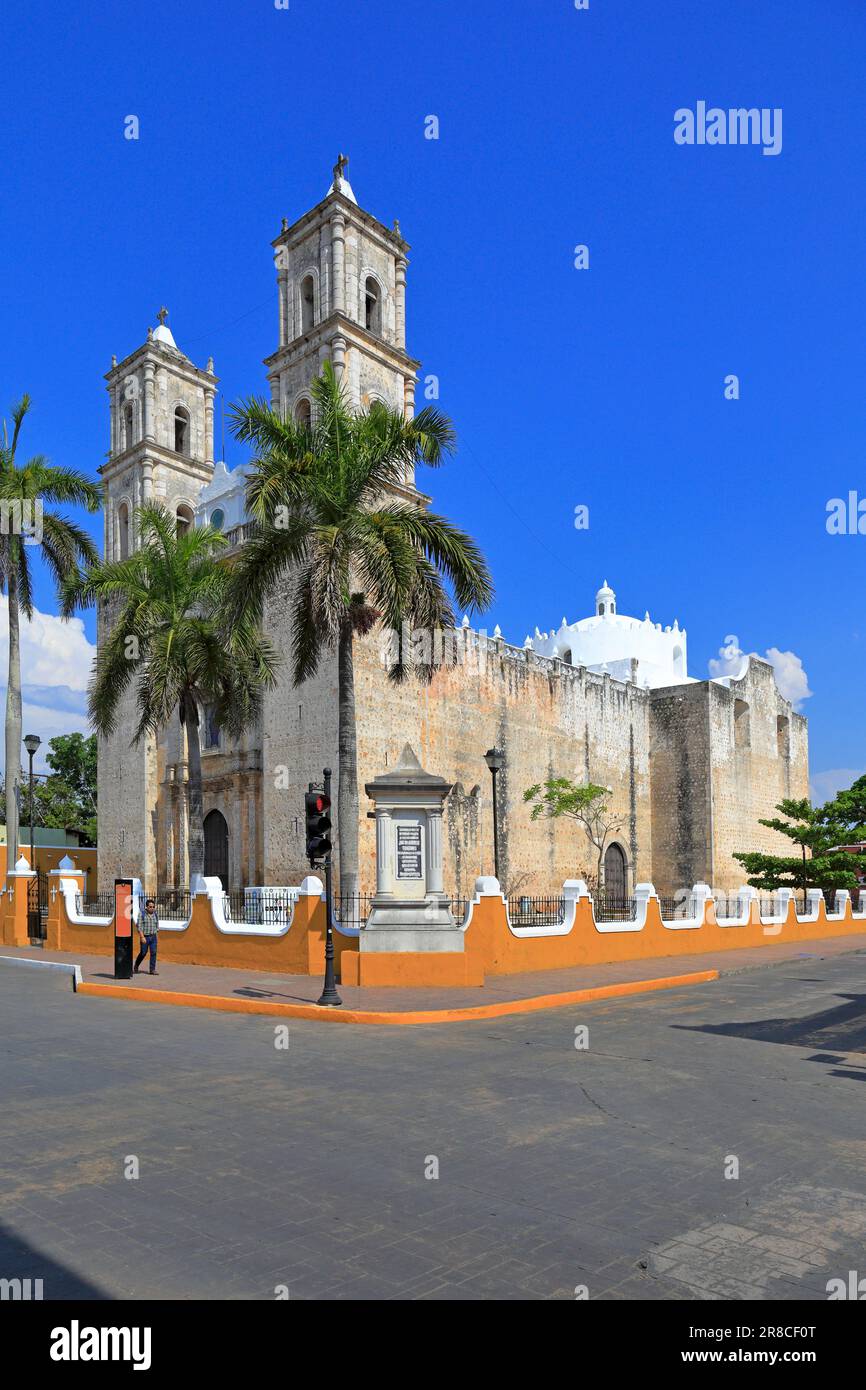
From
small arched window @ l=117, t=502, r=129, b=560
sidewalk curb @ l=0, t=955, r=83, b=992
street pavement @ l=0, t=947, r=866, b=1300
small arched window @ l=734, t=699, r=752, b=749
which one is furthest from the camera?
small arched window @ l=734, t=699, r=752, b=749

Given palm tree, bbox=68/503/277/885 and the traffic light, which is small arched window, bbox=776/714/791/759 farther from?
the traffic light

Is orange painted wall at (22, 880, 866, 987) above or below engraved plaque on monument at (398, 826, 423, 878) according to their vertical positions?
below

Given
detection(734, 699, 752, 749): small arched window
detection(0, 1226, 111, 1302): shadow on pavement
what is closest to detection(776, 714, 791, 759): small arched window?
detection(734, 699, 752, 749): small arched window

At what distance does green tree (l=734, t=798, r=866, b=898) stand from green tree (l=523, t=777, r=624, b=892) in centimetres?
486

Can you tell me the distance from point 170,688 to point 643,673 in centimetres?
2576

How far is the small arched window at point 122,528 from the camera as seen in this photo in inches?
1379

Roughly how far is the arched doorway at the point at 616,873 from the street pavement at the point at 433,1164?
87.3 feet

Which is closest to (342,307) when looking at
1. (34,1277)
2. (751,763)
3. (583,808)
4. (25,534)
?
(25,534)

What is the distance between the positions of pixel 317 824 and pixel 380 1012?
2.22m

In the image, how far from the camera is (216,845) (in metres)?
29.6

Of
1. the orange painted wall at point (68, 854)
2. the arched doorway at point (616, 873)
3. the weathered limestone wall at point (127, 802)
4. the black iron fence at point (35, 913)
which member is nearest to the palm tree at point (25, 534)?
the black iron fence at point (35, 913)

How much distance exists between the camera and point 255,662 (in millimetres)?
20734

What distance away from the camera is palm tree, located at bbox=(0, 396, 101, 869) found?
24.5 metres
